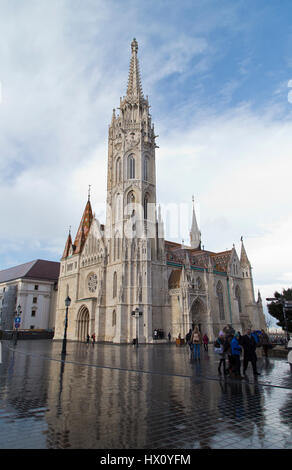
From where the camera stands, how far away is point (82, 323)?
147 feet

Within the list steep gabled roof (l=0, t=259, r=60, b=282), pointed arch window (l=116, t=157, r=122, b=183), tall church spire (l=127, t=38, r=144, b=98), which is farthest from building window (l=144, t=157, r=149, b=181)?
steep gabled roof (l=0, t=259, r=60, b=282)

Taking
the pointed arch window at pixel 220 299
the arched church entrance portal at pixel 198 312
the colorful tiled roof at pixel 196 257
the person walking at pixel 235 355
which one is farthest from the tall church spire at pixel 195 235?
the person walking at pixel 235 355

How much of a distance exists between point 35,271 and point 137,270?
33.6 m

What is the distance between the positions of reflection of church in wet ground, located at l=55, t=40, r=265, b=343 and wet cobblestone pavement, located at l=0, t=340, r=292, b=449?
1117 inches

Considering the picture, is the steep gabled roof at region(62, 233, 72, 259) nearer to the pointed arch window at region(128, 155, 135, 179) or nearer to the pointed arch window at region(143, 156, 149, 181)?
the pointed arch window at region(128, 155, 135, 179)

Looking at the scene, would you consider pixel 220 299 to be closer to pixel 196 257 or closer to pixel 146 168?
pixel 196 257

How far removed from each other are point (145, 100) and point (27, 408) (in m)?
54.3

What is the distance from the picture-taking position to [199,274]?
160ft

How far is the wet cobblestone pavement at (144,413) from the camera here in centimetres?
446

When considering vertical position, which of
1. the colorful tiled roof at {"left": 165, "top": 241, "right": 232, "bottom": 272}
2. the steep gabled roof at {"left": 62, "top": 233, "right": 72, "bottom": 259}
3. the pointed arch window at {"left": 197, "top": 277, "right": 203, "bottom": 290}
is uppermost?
the steep gabled roof at {"left": 62, "top": 233, "right": 72, "bottom": 259}

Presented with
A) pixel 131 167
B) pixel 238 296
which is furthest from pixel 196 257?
pixel 131 167

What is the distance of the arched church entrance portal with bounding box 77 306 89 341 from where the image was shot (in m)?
44.2

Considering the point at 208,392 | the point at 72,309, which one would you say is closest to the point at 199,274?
the point at 72,309
